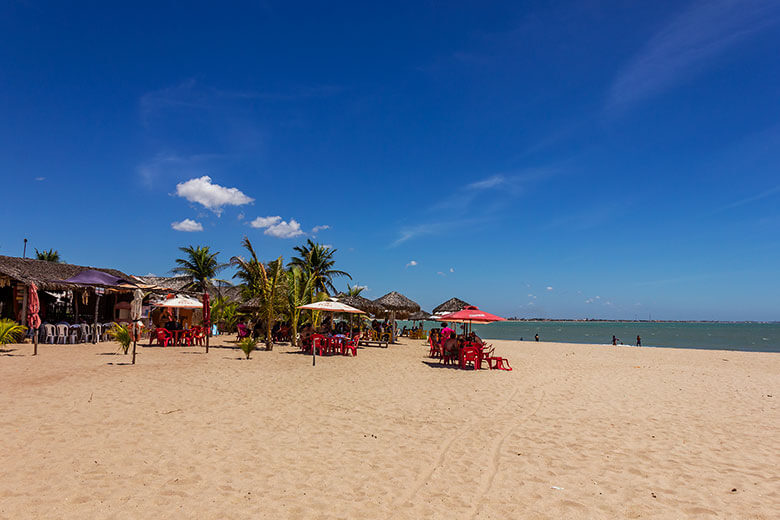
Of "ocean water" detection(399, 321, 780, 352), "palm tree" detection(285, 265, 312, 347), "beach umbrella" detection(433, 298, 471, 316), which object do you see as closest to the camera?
"palm tree" detection(285, 265, 312, 347)

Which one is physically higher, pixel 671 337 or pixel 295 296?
pixel 295 296

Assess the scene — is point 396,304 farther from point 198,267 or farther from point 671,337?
point 671,337

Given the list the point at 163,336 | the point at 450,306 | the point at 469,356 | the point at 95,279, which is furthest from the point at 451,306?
the point at 95,279

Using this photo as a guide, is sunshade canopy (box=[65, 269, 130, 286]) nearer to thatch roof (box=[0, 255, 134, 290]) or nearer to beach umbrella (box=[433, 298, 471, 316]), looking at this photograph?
thatch roof (box=[0, 255, 134, 290])

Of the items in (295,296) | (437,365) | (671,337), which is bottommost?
(671,337)

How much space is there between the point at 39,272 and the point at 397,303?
16641 millimetres

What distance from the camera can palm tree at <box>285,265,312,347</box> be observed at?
1748 cm

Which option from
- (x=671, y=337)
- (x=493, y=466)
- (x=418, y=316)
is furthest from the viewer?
(x=671, y=337)

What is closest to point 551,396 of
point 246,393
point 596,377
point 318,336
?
point 596,377

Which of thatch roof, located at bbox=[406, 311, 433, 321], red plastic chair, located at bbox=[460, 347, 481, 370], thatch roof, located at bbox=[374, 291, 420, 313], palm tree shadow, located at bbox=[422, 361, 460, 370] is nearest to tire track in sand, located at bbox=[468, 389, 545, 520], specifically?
red plastic chair, located at bbox=[460, 347, 481, 370]

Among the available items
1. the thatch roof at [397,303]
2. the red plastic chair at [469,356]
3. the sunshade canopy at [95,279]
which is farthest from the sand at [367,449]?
the thatch roof at [397,303]

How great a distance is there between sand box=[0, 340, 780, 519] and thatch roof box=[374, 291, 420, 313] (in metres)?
13.7

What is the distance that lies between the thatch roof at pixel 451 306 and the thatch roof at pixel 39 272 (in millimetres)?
16015

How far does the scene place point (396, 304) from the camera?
76.7 feet
